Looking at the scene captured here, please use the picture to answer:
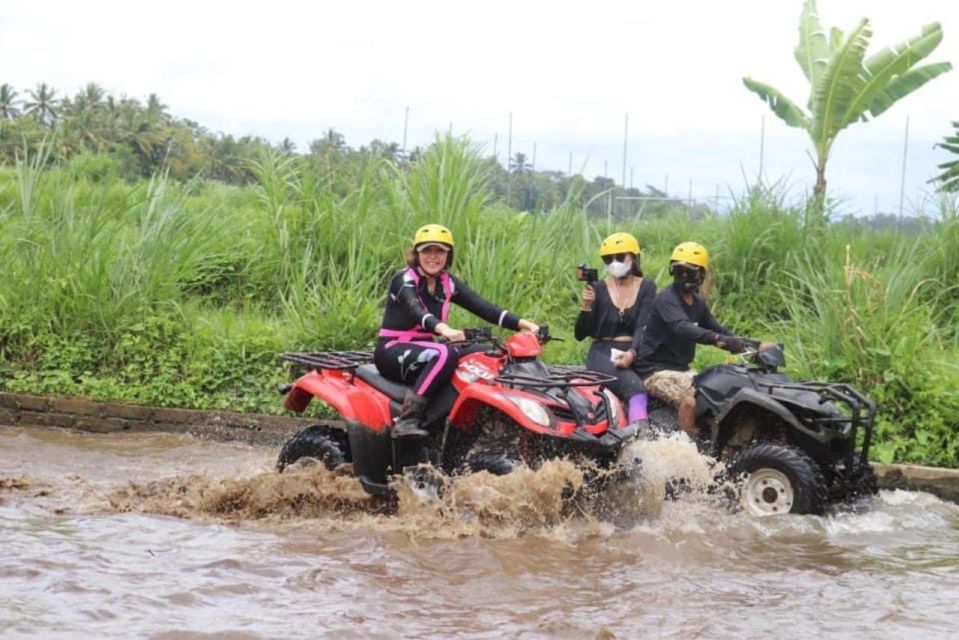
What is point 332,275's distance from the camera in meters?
12.7

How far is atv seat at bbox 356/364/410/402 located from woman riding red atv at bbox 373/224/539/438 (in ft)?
0.14

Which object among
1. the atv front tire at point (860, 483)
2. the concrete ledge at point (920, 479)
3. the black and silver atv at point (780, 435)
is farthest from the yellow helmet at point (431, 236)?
the concrete ledge at point (920, 479)

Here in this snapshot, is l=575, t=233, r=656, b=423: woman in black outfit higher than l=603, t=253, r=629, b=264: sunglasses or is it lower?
lower

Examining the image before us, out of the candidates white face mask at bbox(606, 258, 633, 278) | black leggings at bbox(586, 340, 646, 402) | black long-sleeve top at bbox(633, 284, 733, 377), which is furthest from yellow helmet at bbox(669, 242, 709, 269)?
black leggings at bbox(586, 340, 646, 402)

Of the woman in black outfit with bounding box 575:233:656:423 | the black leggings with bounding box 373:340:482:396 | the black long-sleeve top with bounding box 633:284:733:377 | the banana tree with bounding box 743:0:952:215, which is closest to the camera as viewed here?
the black leggings with bounding box 373:340:482:396

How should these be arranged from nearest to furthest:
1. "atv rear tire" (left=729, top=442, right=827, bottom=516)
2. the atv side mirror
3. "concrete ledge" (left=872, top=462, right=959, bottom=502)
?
"atv rear tire" (left=729, top=442, right=827, bottom=516) → the atv side mirror → "concrete ledge" (left=872, top=462, right=959, bottom=502)

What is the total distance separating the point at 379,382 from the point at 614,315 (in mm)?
1967

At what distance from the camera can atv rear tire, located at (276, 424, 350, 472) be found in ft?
26.2

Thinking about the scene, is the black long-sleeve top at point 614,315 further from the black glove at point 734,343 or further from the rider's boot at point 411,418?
the rider's boot at point 411,418

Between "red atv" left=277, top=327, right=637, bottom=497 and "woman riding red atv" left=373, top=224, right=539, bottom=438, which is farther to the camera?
"woman riding red atv" left=373, top=224, right=539, bottom=438

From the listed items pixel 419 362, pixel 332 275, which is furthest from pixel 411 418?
pixel 332 275

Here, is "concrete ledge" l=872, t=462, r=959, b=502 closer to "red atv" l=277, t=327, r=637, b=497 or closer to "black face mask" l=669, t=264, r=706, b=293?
"black face mask" l=669, t=264, r=706, b=293

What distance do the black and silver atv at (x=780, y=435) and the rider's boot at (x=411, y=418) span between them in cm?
168

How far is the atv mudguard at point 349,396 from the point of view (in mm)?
7594
